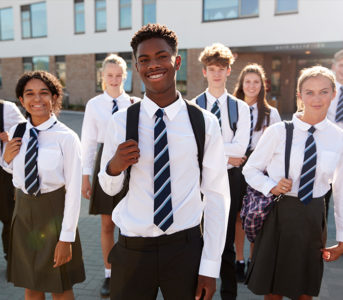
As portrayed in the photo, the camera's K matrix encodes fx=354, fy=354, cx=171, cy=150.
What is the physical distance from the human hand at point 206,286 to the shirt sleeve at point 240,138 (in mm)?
1681

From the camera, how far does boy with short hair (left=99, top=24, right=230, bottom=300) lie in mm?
2080

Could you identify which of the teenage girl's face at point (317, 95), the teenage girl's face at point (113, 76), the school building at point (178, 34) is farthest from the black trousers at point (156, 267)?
the school building at point (178, 34)

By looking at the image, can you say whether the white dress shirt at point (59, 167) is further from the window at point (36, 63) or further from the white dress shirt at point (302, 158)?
the window at point (36, 63)

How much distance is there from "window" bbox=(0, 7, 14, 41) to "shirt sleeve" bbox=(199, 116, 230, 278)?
101 feet

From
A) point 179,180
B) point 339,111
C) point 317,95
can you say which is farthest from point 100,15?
point 179,180

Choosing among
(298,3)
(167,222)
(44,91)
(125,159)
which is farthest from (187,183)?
(298,3)

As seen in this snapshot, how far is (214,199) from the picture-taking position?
218 centimetres

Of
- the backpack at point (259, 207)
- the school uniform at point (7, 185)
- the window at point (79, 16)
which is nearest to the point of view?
the backpack at point (259, 207)

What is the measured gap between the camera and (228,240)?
3.66 meters

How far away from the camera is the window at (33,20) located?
26.1 meters

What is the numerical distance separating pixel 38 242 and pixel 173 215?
132 cm

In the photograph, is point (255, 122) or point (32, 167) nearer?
point (32, 167)

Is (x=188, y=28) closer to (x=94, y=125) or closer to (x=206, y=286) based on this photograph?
(x=94, y=125)

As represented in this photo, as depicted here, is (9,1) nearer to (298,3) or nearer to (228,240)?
(298,3)
